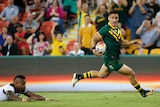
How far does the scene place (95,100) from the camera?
431 inches

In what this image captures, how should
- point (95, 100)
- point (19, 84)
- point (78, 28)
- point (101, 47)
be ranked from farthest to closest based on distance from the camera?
point (78, 28) → point (95, 100) → point (101, 47) → point (19, 84)

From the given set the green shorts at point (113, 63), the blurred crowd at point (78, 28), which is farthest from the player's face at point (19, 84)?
the blurred crowd at point (78, 28)

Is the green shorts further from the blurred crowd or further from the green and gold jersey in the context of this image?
the blurred crowd

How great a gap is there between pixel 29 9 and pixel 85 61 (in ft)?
14.7

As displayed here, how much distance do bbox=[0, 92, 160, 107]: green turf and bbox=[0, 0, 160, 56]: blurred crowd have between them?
2.33 metres

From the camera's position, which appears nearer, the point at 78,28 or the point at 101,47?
the point at 101,47

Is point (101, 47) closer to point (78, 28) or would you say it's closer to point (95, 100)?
point (95, 100)

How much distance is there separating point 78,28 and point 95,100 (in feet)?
18.6

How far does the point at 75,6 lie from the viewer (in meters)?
17.0

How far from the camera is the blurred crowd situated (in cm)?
1516

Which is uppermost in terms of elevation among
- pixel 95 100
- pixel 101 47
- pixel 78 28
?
pixel 78 28

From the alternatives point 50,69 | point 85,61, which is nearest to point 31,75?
point 50,69

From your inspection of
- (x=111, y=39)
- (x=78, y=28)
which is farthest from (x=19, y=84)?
(x=78, y=28)

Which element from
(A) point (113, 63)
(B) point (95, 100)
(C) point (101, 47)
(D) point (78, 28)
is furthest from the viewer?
(D) point (78, 28)
